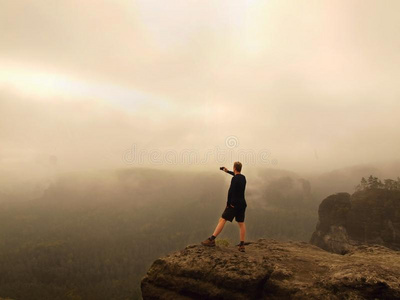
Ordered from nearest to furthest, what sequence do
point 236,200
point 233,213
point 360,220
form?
point 236,200 → point 233,213 → point 360,220

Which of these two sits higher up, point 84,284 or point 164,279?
point 164,279

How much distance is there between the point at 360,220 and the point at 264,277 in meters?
111

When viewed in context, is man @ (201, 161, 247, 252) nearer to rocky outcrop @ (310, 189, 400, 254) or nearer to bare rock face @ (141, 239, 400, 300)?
bare rock face @ (141, 239, 400, 300)

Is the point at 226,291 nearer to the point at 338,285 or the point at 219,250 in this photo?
the point at 219,250

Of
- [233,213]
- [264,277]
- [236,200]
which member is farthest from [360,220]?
[264,277]

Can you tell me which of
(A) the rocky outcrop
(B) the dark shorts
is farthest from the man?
(A) the rocky outcrop

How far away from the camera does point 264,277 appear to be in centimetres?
976

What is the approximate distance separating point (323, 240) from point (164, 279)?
11751 cm

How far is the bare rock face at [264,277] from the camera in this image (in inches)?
332

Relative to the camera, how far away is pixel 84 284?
17812 centimetres

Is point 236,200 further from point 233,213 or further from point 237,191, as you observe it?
point 233,213

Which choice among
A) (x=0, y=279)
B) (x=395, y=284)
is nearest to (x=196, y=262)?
(x=395, y=284)

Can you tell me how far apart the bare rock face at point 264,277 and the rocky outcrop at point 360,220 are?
98956 mm

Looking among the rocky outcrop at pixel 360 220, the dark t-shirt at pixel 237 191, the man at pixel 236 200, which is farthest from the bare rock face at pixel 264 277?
the rocky outcrop at pixel 360 220
